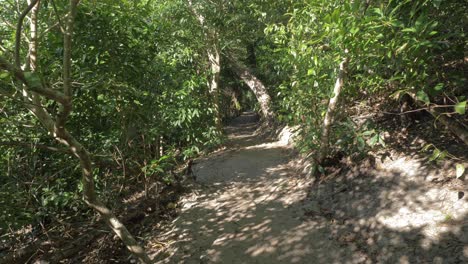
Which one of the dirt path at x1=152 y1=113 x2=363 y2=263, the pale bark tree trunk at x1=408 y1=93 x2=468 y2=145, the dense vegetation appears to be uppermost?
the dense vegetation

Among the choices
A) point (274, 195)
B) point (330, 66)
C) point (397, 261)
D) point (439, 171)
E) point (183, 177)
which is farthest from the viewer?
point (183, 177)

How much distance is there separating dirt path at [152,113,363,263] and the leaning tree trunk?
6.58 meters

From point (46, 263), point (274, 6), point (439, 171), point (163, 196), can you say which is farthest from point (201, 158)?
point (439, 171)

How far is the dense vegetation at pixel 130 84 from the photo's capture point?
2.96 meters

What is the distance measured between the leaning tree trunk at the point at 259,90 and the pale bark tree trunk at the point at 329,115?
820 centimetres

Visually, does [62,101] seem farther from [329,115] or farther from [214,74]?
[214,74]

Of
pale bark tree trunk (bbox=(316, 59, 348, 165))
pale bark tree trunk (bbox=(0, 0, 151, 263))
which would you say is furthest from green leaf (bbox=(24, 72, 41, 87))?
pale bark tree trunk (bbox=(316, 59, 348, 165))

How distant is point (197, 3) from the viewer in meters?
9.91

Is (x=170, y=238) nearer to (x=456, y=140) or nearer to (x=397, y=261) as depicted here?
(x=397, y=261)

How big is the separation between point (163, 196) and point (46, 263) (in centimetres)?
259

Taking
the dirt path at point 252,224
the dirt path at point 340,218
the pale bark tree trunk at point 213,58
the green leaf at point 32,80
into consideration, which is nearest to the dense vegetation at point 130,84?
the green leaf at point 32,80

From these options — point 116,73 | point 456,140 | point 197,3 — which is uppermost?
point 197,3

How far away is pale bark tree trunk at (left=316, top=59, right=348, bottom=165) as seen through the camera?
15.9 feet

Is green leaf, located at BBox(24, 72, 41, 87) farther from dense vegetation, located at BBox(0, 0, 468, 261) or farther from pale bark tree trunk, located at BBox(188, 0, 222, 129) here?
pale bark tree trunk, located at BBox(188, 0, 222, 129)
